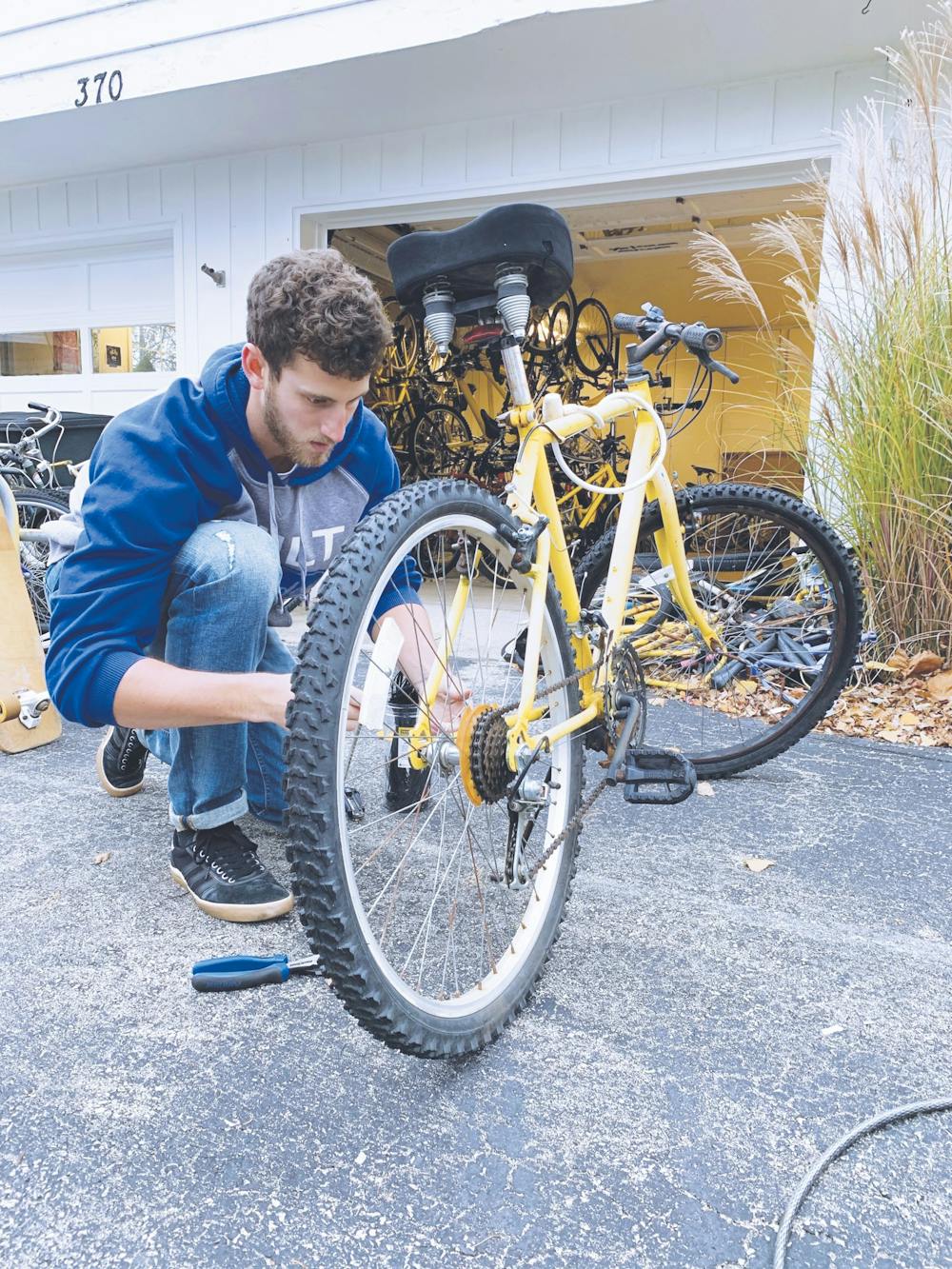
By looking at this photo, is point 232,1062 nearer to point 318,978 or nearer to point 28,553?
point 318,978

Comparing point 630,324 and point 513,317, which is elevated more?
point 630,324

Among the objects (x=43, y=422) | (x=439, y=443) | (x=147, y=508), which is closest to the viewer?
(x=147, y=508)

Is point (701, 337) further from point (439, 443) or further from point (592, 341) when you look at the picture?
point (592, 341)

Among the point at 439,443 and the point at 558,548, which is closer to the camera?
the point at 558,548

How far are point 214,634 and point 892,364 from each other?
232 cm

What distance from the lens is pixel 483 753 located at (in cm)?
113

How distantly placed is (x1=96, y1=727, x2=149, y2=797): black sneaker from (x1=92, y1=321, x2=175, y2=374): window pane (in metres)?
3.97

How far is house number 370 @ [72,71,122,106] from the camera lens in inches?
160

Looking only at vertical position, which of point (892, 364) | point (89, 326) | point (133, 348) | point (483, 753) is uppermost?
point (89, 326)

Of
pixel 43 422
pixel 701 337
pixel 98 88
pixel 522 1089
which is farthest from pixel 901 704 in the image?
pixel 98 88

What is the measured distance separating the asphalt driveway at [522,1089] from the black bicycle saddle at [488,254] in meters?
1.08

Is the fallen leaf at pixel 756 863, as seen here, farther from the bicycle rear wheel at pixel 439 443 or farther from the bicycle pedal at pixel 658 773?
the bicycle rear wheel at pixel 439 443

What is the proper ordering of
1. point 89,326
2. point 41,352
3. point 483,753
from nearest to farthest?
point 483,753, point 89,326, point 41,352

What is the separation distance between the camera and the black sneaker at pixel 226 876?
1444mm
